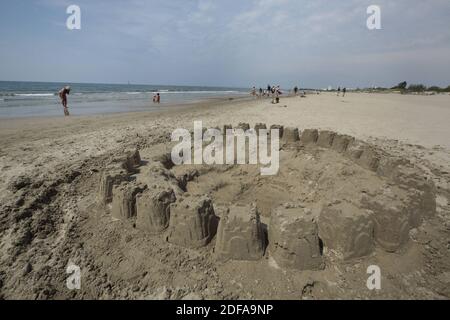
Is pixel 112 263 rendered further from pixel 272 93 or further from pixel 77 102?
pixel 272 93

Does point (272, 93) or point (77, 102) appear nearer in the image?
point (77, 102)

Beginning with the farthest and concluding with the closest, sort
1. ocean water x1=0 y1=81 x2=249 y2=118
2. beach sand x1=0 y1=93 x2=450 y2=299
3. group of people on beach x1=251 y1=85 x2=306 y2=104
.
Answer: group of people on beach x1=251 y1=85 x2=306 y2=104 → ocean water x1=0 y1=81 x2=249 y2=118 → beach sand x1=0 y1=93 x2=450 y2=299

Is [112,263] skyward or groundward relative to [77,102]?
groundward

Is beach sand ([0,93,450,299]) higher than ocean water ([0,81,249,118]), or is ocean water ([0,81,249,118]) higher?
ocean water ([0,81,249,118])

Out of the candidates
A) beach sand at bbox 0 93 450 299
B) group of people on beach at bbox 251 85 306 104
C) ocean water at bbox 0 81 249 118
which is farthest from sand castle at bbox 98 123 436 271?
group of people on beach at bbox 251 85 306 104

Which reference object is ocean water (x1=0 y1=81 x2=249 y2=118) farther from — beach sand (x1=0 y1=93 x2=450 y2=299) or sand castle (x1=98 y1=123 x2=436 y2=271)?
sand castle (x1=98 y1=123 x2=436 y2=271)

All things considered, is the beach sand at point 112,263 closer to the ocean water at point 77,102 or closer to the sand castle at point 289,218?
the sand castle at point 289,218

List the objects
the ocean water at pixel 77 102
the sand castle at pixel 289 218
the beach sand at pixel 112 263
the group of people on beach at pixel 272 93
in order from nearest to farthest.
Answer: the beach sand at pixel 112 263
the sand castle at pixel 289 218
the ocean water at pixel 77 102
the group of people on beach at pixel 272 93

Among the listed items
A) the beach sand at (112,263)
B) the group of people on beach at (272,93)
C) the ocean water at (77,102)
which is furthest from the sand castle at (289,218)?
the group of people on beach at (272,93)

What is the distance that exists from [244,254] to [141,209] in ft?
3.86

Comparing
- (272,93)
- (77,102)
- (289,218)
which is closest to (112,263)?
(289,218)
